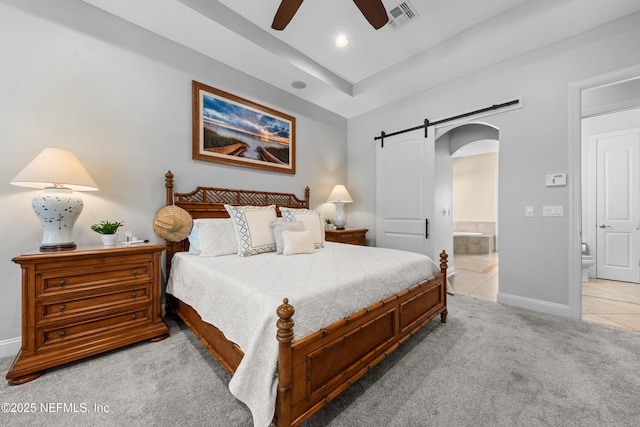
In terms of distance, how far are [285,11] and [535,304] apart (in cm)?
381

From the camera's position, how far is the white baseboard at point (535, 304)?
2.64 m

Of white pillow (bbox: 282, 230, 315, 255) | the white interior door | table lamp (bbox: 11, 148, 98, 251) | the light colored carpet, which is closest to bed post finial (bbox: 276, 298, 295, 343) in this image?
the light colored carpet

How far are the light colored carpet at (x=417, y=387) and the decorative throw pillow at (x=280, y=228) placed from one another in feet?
3.46

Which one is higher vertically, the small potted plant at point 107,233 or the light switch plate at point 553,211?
the light switch plate at point 553,211

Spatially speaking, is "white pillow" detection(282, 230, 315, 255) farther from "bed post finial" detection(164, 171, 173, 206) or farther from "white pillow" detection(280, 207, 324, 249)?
"bed post finial" detection(164, 171, 173, 206)

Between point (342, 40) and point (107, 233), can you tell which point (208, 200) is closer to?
point (107, 233)

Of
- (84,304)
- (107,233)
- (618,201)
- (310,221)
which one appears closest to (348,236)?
(310,221)

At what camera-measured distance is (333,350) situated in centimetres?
136

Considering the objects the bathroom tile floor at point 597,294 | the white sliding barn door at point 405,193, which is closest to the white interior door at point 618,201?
the bathroom tile floor at point 597,294

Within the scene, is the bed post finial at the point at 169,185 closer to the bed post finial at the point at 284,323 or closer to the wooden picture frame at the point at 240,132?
the wooden picture frame at the point at 240,132

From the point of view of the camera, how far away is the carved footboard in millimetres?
1108

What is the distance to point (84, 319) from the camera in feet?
6.04

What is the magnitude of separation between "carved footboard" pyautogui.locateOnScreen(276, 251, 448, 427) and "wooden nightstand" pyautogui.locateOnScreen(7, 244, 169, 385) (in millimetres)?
1550

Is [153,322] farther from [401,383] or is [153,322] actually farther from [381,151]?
[381,151]
